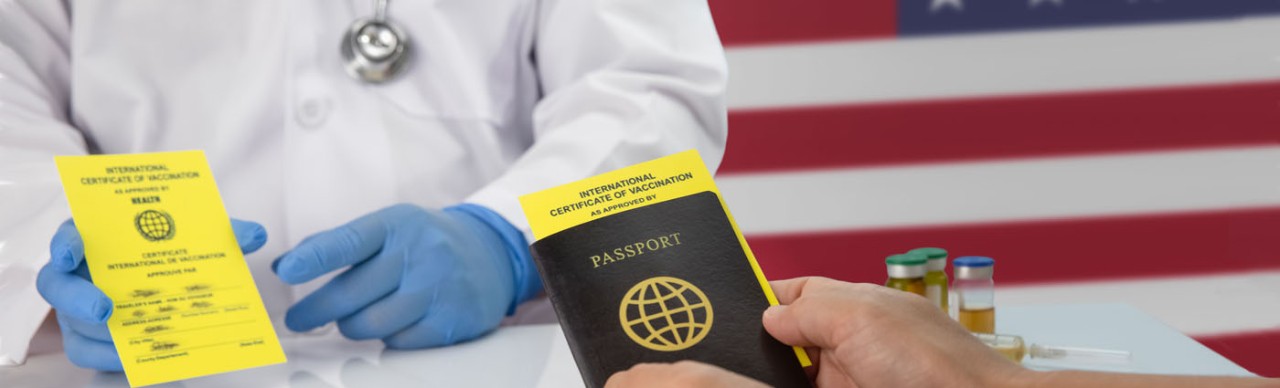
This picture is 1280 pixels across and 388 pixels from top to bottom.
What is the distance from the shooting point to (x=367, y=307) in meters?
1.02

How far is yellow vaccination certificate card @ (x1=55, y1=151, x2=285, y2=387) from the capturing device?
0.85m

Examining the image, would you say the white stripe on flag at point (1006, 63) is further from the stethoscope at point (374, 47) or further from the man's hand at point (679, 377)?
the man's hand at point (679, 377)

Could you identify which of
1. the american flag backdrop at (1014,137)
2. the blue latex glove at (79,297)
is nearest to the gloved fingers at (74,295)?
the blue latex glove at (79,297)

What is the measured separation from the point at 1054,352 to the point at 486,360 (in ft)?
1.67

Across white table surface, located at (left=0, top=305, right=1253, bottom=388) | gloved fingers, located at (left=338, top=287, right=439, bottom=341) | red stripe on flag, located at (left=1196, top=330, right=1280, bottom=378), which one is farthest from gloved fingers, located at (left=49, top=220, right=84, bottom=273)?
red stripe on flag, located at (left=1196, top=330, right=1280, bottom=378)

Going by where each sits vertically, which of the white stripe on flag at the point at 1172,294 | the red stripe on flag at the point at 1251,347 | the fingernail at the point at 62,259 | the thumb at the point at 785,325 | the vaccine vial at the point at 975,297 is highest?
the thumb at the point at 785,325

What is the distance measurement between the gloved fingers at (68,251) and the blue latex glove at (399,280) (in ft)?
0.54

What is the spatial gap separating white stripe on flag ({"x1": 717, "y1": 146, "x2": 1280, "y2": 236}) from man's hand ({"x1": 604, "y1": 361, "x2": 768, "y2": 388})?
1.28m

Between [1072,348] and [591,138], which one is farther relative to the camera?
[591,138]

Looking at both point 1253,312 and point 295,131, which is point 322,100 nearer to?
point 295,131

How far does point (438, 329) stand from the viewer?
1033 mm

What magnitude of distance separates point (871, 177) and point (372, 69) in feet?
3.31

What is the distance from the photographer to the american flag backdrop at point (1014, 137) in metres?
1.89

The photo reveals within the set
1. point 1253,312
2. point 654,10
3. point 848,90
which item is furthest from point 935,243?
point 654,10
